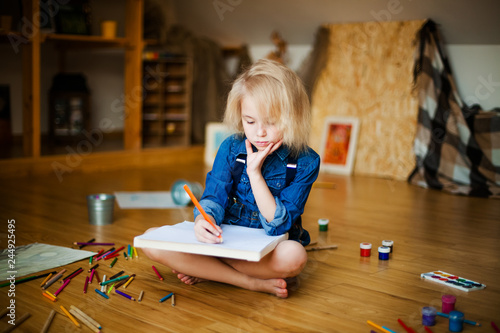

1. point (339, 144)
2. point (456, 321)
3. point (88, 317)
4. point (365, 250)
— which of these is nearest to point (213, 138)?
point (339, 144)

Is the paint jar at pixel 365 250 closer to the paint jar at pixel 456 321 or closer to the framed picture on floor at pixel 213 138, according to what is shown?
the paint jar at pixel 456 321

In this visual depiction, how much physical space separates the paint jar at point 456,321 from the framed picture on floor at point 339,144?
2.50 meters

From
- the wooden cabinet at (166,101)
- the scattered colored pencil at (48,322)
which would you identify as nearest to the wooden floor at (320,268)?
the scattered colored pencil at (48,322)

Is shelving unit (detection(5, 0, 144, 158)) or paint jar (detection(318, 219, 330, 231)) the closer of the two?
paint jar (detection(318, 219, 330, 231))

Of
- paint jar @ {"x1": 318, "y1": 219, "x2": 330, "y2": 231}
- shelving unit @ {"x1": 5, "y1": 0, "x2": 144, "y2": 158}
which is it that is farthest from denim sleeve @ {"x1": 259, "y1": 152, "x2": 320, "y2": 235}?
shelving unit @ {"x1": 5, "y1": 0, "x2": 144, "y2": 158}

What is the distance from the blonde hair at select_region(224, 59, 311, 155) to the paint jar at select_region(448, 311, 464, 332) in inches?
22.5

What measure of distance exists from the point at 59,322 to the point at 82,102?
9.99 ft

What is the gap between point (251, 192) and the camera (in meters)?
1.59

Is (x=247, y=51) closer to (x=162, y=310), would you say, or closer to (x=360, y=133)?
(x=360, y=133)

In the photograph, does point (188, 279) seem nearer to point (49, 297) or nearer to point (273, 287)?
point (273, 287)

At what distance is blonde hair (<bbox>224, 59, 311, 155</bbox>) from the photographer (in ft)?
4.77

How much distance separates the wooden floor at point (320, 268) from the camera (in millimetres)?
1332

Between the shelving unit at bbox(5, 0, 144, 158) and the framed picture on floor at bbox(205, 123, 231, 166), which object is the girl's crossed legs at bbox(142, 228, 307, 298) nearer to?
the shelving unit at bbox(5, 0, 144, 158)

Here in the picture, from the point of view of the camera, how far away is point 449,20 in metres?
3.27
